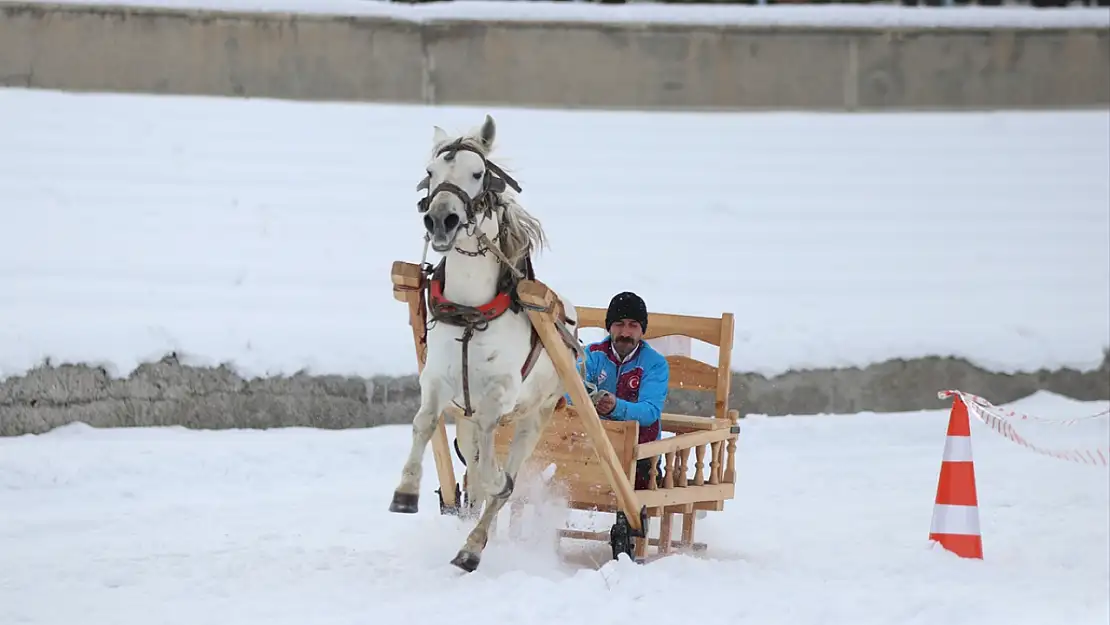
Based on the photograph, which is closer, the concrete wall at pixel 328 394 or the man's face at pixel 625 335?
the man's face at pixel 625 335

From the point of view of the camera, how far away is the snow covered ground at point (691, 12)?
14133 millimetres

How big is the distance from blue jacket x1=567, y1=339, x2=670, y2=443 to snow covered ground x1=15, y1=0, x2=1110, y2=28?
7.84 meters

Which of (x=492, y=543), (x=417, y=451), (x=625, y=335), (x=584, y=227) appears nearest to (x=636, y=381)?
(x=625, y=335)

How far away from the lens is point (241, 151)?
13227 mm

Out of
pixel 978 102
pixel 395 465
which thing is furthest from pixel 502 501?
pixel 978 102

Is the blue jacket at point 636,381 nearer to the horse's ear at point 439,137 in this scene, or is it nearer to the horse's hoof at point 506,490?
the horse's hoof at point 506,490

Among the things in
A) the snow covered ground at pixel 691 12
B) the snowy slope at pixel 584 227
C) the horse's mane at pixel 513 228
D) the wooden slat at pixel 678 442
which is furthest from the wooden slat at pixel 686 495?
the snow covered ground at pixel 691 12

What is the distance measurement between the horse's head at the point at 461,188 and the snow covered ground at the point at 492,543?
4.83 feet

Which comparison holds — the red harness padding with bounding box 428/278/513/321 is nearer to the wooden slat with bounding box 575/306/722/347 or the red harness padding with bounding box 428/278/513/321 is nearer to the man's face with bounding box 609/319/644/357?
the man's face with bounding box 609/319/644/357

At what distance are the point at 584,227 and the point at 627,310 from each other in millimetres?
6220

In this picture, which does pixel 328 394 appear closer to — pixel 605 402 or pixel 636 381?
pixel 636 381

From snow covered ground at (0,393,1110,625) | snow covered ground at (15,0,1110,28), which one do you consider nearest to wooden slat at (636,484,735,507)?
snow covered ground at (0,393,1110,625)

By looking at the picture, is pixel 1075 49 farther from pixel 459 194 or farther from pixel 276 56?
pixel 459 194

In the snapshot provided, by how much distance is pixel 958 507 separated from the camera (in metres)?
7.51
